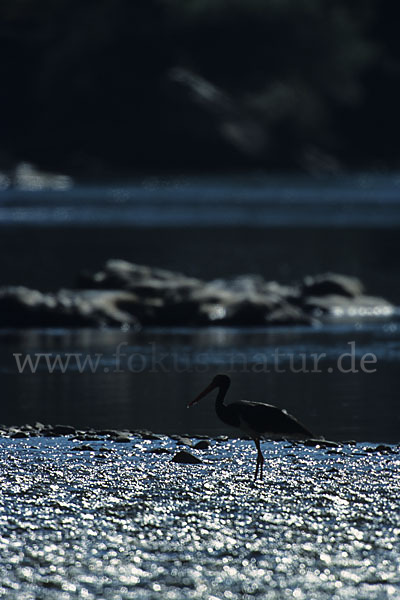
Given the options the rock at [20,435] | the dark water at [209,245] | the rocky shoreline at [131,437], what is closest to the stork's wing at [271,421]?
the rocky shoreline at [131,437]

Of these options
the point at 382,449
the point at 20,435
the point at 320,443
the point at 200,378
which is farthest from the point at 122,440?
the point at 200,378

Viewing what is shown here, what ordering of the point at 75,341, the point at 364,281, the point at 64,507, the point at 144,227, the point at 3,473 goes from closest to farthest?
1. the point at 64,507
2. the point at 3,473
3. the point at 75,341
4. the point at 364,281
5. the point at 144,227

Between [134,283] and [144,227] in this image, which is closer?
[134,283]

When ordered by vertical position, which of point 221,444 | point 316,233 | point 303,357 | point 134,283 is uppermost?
point 316,233

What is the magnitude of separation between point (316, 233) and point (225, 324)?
51929 millimetres

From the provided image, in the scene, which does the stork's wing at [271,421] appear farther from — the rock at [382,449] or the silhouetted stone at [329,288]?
the silhouetted stone at [329,288]

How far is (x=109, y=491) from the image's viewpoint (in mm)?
12359

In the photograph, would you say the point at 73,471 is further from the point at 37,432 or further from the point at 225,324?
the point at 225,324

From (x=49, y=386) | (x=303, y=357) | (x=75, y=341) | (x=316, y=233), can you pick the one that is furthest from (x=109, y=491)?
(x=316, y=233)

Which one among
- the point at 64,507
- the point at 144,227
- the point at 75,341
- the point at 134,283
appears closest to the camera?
the point at 64,507

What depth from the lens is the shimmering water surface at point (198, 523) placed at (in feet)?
31.6

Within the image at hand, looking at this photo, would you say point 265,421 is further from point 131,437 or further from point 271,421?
point 131,437

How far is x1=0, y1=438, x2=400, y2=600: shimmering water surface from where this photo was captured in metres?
9.63

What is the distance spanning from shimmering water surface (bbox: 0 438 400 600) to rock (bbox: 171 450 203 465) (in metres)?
0.15
